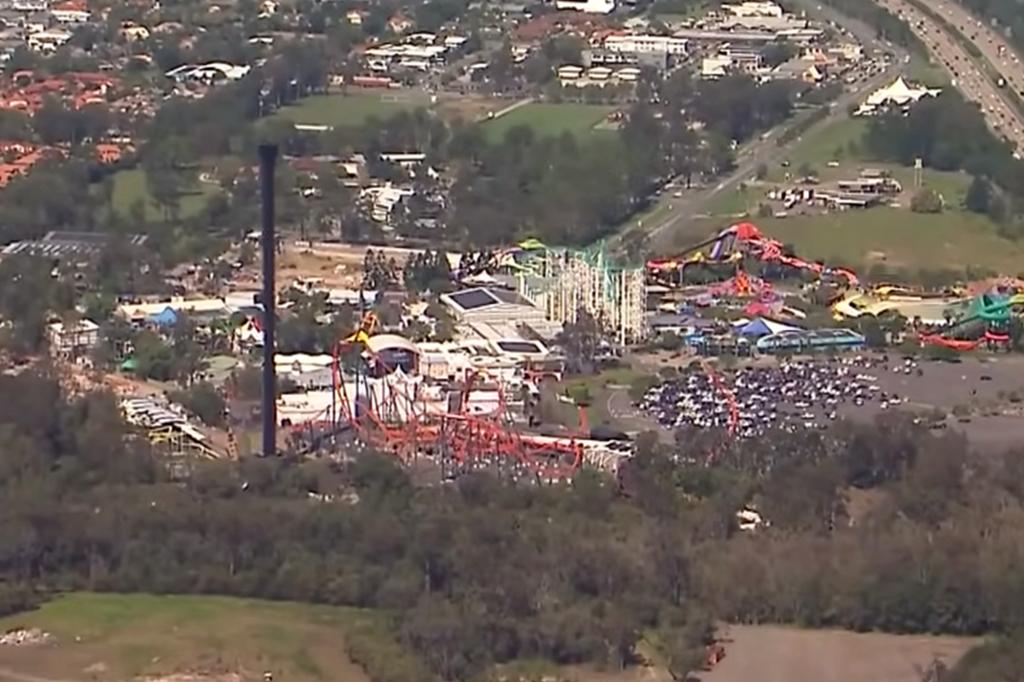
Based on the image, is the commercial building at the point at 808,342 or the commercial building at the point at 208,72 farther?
the commercial building at the point at 208,72

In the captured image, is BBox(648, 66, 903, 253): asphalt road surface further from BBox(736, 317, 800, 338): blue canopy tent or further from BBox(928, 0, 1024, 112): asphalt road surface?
BBox(736, 317, 800, 338): blue canopy tent

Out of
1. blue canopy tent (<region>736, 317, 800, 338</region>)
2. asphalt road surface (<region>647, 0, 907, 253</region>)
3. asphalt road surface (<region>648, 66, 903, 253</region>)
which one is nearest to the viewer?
blue canopy tent (<region>736, 317, 800, 338</region>)

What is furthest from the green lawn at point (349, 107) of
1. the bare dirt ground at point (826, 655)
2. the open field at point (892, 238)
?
the bare dirt ground at point (826, 655)

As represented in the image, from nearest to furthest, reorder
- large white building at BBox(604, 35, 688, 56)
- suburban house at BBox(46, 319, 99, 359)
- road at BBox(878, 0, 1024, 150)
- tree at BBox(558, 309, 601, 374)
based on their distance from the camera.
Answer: tree at BBox(558, 309, 601, 374) → suburban house at BBox(46, 319, 99, 359) → road at BBox(878, 0, 1024, 150) → large white building at BBox(604, 35, 688, 56)

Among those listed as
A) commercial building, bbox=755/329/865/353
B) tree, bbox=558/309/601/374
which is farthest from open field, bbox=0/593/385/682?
commercial building, bbox=755/329/865/353

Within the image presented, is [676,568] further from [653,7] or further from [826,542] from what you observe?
[653,7]

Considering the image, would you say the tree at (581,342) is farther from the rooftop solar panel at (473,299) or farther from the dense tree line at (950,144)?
the dense tree line at (950,144)
